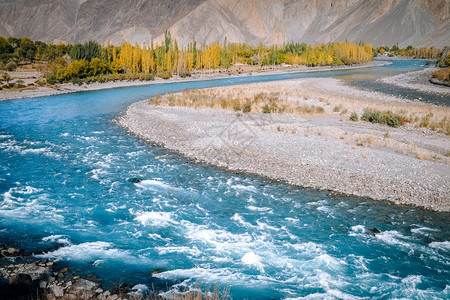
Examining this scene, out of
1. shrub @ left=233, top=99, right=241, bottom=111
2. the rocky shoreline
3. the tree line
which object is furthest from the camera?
the tree line

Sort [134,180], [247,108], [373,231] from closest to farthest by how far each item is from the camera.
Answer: [373,231] < [134,180] < [247,108]

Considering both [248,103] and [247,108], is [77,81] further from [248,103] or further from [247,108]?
[247,108]

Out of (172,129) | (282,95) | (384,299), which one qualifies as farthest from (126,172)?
(282,95)

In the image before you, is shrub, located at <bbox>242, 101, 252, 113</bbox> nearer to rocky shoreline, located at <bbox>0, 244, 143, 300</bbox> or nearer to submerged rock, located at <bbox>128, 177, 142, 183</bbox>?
submerged rock, located at <bbox>128, 177, 142, 183</bbox>

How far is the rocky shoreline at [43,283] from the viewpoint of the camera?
8141 mm

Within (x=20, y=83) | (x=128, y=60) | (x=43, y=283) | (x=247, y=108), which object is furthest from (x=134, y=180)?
(x=128, y=60)

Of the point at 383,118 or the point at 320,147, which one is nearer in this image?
the point at 320,147

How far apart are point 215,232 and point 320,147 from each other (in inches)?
432

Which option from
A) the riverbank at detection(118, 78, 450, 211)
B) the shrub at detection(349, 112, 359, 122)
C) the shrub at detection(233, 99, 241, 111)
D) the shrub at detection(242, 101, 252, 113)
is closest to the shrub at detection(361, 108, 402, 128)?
the shrub at detection(349, 112, 359, 122)

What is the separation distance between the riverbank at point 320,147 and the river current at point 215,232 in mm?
1175

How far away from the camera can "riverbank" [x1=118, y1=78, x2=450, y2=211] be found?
619 inches

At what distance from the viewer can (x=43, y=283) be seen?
8742 millimetres

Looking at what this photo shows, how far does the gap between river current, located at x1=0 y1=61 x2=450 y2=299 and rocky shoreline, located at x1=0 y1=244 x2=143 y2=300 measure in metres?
0.42

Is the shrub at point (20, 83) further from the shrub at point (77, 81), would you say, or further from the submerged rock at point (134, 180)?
the submerged rock at point (134, 180)
